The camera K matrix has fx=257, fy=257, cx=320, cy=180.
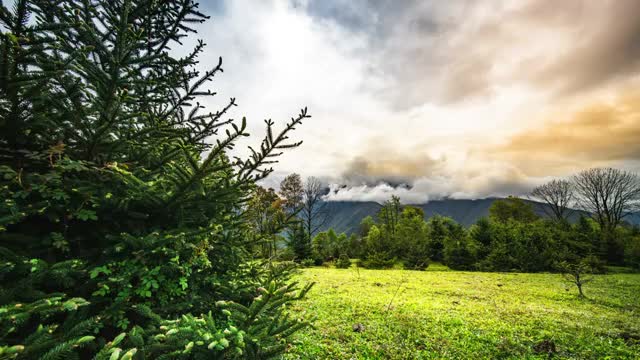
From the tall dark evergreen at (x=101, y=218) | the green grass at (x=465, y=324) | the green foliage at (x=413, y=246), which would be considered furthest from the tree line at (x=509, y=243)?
the tall dark evergreen at (x=101, y=218)

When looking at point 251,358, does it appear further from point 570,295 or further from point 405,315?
point 570,295

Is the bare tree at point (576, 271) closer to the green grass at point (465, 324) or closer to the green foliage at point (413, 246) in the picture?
the green grass at point (465, 324)

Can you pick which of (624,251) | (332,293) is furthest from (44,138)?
(624,251)

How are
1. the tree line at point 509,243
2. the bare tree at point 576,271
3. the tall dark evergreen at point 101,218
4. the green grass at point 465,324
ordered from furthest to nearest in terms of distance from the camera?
the tree line at point 509,243
the bare tree at point 576,271
the green grass at point 465,324
the tall dark evergreen at point 101,218

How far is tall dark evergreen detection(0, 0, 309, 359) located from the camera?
2.00 m

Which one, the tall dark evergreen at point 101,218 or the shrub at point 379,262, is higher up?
the tall dark evergreen at point 101,218

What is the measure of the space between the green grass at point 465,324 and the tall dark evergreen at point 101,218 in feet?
17.4

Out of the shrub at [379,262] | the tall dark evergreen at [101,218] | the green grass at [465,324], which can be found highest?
the tall dark evergreen at [101,218]

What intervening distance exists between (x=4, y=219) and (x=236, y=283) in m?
2.47

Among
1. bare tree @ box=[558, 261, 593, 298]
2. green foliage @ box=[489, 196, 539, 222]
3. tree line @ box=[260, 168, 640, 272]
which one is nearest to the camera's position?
bare tree @ box=[558, 261, 593, 298]

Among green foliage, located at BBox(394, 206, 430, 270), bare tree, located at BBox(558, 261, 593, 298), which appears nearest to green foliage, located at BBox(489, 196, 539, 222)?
green foliage, located at BBox(394, 206, 430, 270)

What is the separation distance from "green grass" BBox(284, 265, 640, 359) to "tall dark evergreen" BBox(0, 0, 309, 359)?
5318 millimetres

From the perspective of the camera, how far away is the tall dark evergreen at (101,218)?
200cm

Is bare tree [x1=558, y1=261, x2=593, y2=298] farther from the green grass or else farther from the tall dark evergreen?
the tall dark evergreen
